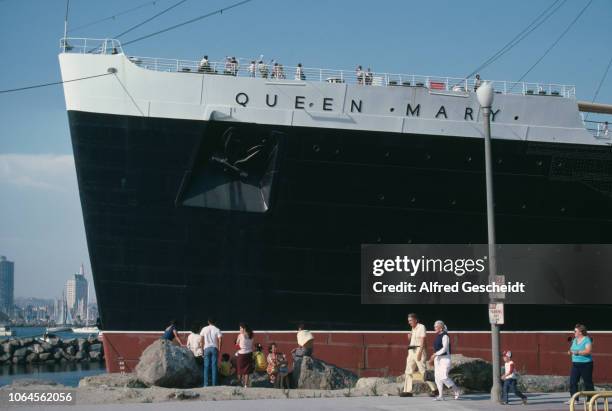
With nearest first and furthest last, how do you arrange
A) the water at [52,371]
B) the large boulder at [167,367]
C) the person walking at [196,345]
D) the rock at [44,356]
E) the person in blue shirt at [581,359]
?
the person in blue shirt at [581,359]
the large boulder at [167,367]
the person walking at [196,345]
the water at [52,371]
the rock at [44,356]

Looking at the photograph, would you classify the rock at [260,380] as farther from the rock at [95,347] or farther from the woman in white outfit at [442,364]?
the rock at [95,347]

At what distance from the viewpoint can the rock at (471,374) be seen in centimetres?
1620

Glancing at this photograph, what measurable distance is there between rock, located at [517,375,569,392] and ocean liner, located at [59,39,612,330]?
3989 mm

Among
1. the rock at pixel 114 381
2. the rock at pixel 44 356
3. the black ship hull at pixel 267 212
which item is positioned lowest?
the rock at pixel 44 356

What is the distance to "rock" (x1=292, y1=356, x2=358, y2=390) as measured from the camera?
54.0ft

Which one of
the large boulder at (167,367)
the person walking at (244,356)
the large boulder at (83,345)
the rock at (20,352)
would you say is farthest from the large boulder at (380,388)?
the large boulder at (83,345)

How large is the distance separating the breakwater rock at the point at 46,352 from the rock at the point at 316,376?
35.5 metres

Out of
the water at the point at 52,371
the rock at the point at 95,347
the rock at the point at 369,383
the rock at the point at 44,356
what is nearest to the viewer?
the rock at the point at 369,383

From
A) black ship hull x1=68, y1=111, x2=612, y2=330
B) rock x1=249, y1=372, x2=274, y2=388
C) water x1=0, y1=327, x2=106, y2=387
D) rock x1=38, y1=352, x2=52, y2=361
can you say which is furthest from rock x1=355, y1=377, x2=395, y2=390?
rock x1=38, y1=352, x2=52, y2=361

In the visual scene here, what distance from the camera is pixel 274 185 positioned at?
19969mm

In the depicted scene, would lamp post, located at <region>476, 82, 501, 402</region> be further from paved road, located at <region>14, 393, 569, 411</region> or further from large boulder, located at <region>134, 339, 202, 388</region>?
large boulder, located at <region>134, 339, 202, 388</region>

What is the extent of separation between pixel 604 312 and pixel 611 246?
1.82m

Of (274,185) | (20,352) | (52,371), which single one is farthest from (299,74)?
(20,352)

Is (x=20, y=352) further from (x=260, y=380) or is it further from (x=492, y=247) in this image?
(x=492, y=247)
